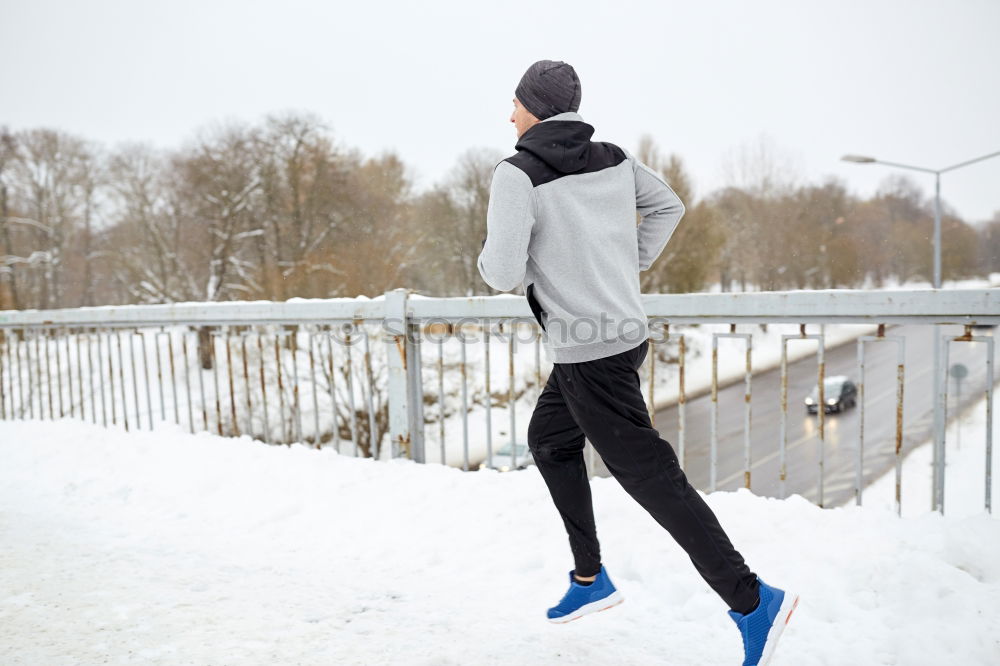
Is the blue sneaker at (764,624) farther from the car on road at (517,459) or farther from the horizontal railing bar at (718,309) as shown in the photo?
the horizontal railing bar at (718,309)

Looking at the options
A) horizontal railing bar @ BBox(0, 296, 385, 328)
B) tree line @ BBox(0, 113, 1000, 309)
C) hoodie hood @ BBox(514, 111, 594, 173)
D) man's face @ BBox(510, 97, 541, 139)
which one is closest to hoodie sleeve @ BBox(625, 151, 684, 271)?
hoodie hood @ BBox(514, 111, 594, 173)

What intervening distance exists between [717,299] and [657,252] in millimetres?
1046

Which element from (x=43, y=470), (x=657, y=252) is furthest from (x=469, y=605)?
(x=43, y=470)

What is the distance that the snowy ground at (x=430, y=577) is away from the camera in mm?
2344

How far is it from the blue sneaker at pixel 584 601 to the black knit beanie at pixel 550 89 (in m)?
1.63

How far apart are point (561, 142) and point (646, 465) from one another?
1041 mm

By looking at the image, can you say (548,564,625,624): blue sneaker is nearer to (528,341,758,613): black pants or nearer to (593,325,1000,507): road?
(528,341,758,613): black pants

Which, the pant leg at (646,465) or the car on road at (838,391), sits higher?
the pant leg at (646,465)

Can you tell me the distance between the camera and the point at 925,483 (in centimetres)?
2252

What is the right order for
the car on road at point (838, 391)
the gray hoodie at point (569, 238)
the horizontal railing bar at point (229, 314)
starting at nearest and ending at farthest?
the gray hoodie at point (569, 238) → the horizontal railing bar at point (229, 314) → the car on road at point (838, 391)

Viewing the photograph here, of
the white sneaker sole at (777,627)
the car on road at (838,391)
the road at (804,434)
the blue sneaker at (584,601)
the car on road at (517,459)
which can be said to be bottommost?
the road at (804,434)

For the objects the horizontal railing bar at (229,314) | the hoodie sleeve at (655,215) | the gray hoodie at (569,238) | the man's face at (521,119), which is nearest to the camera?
the gray hoodie at (569,238)

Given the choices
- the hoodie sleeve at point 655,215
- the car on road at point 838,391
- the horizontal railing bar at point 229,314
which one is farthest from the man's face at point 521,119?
the car on road at point 838,391

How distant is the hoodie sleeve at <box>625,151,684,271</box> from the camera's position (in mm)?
2387
